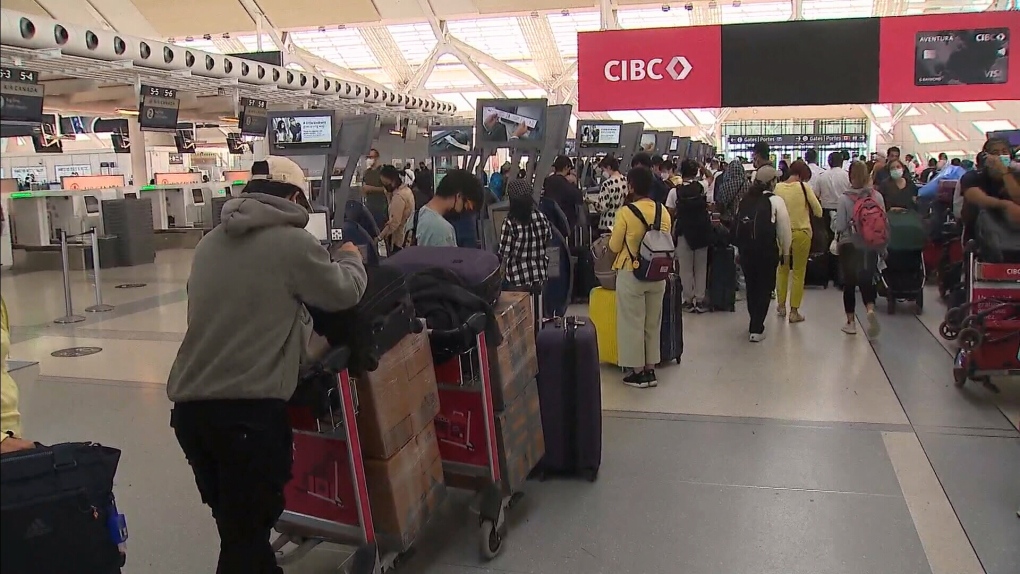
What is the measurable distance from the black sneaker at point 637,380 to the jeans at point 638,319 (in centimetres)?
8

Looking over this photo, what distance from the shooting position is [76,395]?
542 centimetres

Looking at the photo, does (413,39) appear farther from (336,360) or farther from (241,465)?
(241,465)

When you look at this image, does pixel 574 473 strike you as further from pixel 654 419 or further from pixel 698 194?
pixel 698 194

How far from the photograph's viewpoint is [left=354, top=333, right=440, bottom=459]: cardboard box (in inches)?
101

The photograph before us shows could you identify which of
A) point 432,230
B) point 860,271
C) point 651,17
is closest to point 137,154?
point 651,17

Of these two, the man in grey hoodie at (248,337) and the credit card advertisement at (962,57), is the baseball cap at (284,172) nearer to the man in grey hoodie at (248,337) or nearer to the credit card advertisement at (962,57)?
the man in grey hoodie at (248,337)

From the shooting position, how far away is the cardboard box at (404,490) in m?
2.62

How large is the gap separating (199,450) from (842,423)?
11.9 feet

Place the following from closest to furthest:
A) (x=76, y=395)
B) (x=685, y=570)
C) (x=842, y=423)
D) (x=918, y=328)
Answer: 1. (x=685, y=570)
2. (x=842, y=423)
3. (x=76, y=395)
4. (x=918, y=328)

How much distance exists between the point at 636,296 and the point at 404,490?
9.40 ft

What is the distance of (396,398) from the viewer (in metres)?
2.66

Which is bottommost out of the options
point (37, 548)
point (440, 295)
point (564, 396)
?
point (564, 396)

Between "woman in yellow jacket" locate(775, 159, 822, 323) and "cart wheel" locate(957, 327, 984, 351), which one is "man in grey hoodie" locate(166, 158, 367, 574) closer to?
"cart wheel" locate(957, 327, 984, 351)

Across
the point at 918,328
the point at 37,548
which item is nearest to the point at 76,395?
the point at 37,548
